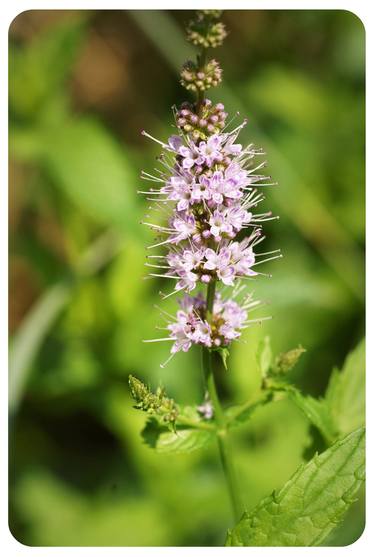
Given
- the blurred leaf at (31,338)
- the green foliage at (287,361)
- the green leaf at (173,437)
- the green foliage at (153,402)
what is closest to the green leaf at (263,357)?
the green foliage at (287,361)

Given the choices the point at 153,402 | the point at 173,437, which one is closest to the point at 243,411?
the point at 173,437

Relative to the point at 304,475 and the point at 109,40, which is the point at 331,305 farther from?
the point at 109,40

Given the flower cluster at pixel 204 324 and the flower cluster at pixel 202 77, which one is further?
the flower cluster at pixel 204 324

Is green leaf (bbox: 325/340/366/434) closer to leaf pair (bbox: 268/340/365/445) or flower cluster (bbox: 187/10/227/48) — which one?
leaf pair (bbox: 268/340/365/445)

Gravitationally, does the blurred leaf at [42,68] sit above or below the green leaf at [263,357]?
above

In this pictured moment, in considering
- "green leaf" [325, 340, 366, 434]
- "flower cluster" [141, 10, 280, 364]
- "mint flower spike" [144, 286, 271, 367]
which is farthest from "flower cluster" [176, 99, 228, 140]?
"green leaf" [325, 340, 366, 434]

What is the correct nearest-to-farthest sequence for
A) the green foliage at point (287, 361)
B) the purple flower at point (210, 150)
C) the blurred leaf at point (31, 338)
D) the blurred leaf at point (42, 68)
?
the purple flower at point (210, 150) < the green foliage at point (287, 361) < the blurred leaf at point (31, 338) < the blurred leaf at point (42, 68)

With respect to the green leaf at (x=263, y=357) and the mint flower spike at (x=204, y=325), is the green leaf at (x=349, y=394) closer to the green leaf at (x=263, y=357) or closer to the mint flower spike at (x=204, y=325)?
the green leaf at (x=263, y=357)
